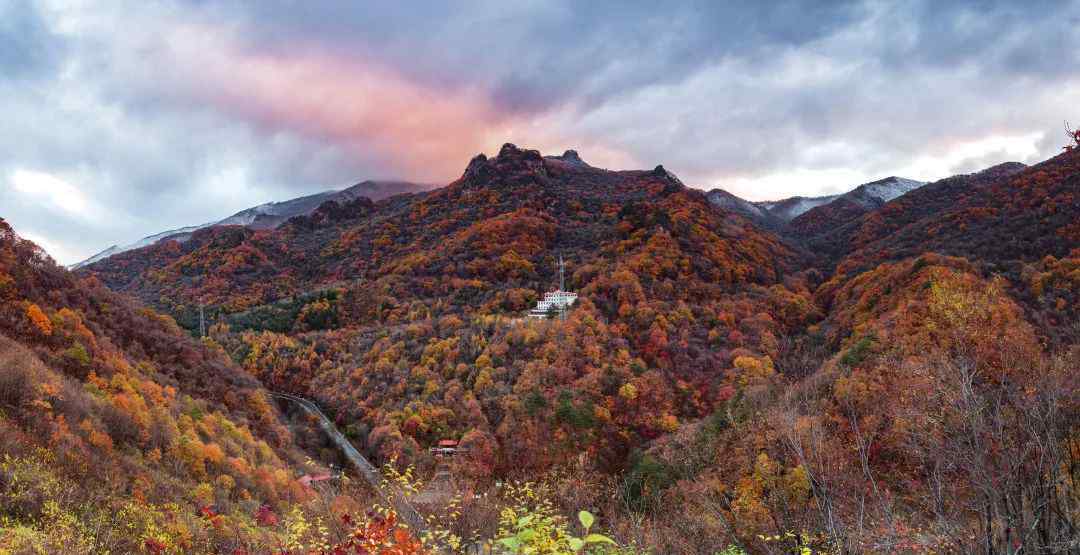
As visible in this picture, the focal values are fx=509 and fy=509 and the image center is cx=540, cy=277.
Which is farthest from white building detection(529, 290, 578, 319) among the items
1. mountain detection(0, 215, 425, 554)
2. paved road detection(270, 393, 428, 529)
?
mountain detection(0, 215, 425, 554)

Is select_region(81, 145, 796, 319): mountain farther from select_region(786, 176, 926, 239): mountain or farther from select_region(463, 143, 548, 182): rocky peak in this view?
select_region(786, 176, 926, 239): mountain

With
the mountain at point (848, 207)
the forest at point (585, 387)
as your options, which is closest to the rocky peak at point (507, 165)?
the forest at point (585, 387)

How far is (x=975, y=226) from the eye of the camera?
1909 inches

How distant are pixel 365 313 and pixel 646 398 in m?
33.5

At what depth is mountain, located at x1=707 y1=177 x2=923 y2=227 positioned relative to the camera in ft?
386

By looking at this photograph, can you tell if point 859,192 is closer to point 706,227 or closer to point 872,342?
point 706,227

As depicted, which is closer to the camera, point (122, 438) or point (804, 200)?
point (122, 438)

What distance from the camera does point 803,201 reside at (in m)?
146

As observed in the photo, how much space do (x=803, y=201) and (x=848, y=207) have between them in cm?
3671

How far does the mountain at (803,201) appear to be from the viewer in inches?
4633

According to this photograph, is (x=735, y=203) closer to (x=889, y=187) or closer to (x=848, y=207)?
(x=848, y=207)

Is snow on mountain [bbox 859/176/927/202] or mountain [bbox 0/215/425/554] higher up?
snow on mountain [bbox 859/176/927/202]

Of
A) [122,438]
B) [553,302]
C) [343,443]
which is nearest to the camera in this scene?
[122,438]

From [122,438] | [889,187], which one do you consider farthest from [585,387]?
[889,187]
